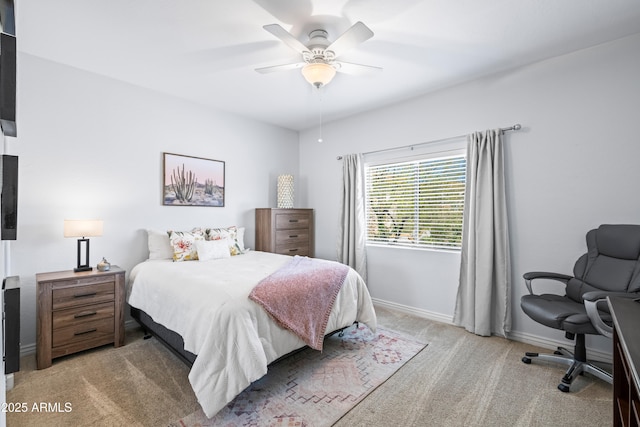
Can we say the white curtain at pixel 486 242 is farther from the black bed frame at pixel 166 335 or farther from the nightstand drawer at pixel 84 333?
the nightstand drawer at pixel 84 333

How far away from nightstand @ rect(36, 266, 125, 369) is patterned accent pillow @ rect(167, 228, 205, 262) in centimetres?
55

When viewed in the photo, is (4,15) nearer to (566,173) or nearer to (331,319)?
(331,319)

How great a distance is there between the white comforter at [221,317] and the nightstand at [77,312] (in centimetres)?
21

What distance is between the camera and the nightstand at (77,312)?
2.42 m

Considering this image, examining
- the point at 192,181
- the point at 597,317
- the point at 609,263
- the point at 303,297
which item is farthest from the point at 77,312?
the point at 609,263

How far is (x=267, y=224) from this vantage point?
4.28 meters

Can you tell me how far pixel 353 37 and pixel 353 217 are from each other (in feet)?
8.26

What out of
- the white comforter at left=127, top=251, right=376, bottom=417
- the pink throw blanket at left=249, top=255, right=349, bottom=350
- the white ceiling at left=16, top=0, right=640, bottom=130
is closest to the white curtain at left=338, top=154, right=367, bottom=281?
the white ceiling at left=16, top=0, right=640, bottom=130

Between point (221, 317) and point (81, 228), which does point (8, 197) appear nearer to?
point (221, 317)

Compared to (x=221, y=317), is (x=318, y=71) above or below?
above

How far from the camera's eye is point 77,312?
8.49 ft

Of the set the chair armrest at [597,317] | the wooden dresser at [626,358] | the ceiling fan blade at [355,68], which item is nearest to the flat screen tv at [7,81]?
the wooden dresser at [626,358]

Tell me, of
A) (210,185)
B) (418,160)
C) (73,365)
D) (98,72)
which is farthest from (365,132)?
(73,365)

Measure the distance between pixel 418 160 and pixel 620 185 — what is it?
1.84m
